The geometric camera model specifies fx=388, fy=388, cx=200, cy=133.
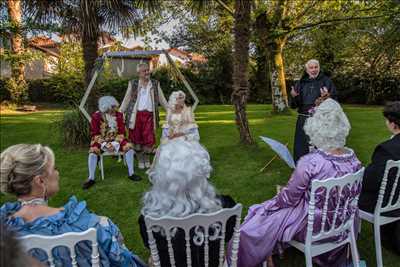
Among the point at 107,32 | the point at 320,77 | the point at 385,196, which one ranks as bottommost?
the point at 385,196

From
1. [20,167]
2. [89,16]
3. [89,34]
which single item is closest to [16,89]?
[89,34]

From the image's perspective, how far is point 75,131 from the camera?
7.65 metres

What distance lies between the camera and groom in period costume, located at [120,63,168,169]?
6059mm

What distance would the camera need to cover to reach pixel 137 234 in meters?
3.61

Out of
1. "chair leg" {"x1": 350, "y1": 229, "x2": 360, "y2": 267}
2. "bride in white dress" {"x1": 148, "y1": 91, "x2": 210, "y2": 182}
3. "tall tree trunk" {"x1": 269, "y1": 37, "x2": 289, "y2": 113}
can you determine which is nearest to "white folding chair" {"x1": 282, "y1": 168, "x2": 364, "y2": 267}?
"chair leg" {"x1": 350, "y1": 229, "x2": 360, "y2": 267}

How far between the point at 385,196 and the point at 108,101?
12.8 ft

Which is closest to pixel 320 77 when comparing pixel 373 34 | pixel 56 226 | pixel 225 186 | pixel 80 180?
pixel 225 186

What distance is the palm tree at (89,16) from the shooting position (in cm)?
719

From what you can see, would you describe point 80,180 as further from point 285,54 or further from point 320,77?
point 285,54

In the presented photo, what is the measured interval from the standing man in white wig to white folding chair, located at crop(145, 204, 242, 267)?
338 centimetres

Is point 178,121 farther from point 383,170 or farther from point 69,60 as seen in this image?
point 69,60

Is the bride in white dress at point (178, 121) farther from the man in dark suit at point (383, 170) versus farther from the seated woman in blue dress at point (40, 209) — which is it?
the seated woman in blue dress at point (40, 209)

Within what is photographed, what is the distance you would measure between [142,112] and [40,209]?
4.24 metres

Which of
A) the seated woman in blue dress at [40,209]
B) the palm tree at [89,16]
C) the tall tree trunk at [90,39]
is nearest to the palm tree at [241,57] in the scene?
the palm tree at [89,16]
